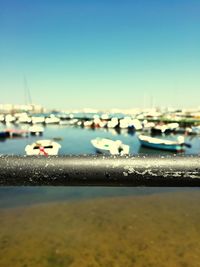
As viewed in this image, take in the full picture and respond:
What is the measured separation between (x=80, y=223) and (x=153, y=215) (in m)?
3.54

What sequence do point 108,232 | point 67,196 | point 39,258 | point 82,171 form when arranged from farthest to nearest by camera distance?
point 67,196, point 108,232, point 39,258, point 82,171

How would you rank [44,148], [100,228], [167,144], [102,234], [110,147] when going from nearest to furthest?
[102,234]
[100,228]
[44,148]
[110,147]
[167,144]

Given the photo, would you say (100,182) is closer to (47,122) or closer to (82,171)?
(82,171)

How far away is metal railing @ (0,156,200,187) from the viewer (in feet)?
3.45

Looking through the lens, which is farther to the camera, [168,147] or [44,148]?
[168,147]

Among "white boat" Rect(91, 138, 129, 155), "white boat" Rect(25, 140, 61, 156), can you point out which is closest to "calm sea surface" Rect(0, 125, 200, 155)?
"white boat" Rect(25, 140, 61, 156)

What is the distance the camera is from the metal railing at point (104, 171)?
1051mm

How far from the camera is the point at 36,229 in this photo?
10.8 meters

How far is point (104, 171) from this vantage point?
1058mm

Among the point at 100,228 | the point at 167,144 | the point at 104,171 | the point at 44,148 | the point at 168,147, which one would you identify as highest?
the point at 104,171

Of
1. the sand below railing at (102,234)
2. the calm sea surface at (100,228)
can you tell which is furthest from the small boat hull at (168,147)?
the sand below railing at (102,234)

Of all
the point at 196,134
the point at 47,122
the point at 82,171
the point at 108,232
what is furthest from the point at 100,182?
the point at 47,122

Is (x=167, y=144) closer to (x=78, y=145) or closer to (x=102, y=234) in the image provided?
(x=78, y=145)

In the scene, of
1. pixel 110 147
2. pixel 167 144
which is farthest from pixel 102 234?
pixel 167 144
